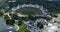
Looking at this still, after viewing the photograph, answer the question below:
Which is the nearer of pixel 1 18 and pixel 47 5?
pixel 1 18

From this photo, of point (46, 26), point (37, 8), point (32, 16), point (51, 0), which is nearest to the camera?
point (46, 26)

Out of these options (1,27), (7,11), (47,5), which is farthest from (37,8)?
(1,27)

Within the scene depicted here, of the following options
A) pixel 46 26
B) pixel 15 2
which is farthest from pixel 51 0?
pixel 46 26

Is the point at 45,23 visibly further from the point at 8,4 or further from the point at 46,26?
the point at 8,4

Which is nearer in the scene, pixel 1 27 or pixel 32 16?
pixel 1 27

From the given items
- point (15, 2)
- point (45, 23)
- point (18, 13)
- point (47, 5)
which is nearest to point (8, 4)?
point (15, 2)

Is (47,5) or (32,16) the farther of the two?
(47,5)

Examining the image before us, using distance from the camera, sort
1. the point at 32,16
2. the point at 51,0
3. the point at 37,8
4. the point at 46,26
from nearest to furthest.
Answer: the point at 46,26 → the point at 32,16 → the point at 37,8 → the point at 51,0

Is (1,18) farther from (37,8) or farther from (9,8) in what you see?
(37,8)

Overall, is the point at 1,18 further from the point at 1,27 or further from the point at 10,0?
the point at 10,0
